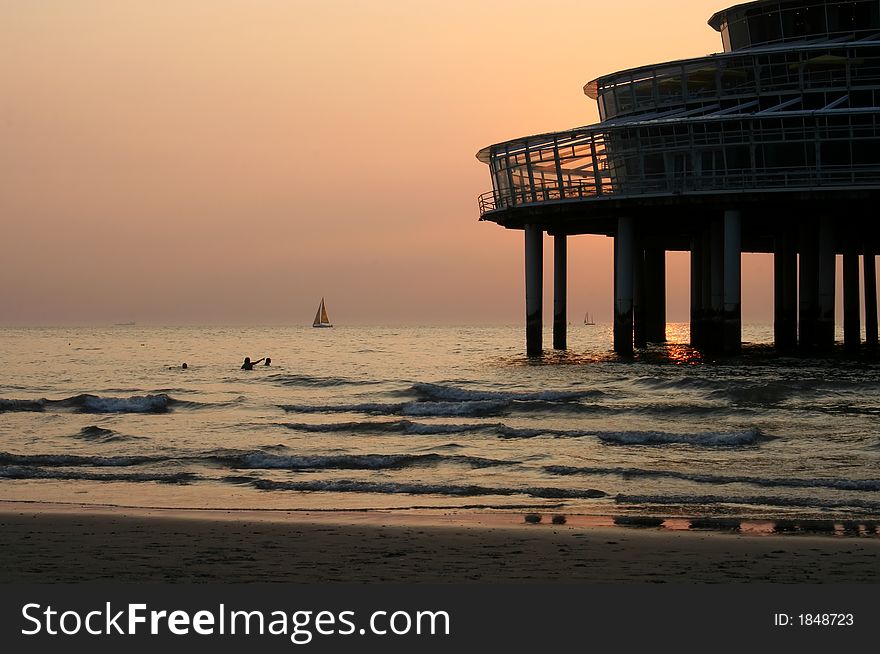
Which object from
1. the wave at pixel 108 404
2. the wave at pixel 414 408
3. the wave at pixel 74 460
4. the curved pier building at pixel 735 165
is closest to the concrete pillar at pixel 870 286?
the curved pier building at pixel 735 165

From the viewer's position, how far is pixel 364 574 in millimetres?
9281

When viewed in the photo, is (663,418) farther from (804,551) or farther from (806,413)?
(804,551)

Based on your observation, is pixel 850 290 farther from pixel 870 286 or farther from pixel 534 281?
pixel 534 281

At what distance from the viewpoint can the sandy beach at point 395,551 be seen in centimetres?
923

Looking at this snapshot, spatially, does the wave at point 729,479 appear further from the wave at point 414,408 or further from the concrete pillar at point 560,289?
the concrete pillar at point 560,289

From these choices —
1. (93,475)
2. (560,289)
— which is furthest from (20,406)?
(560,289)

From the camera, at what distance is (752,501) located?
14.3 metres

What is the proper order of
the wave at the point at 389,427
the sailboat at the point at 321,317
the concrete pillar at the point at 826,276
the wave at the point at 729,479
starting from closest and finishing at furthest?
the wave at the point at 729,479, the wave at the point at 389,427, the concrete pillar at the point at 826,276, the sailboat at the point at 321,317

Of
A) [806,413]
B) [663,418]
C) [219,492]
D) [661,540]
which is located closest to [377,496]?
[219,492]

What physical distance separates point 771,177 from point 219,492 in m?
33.1

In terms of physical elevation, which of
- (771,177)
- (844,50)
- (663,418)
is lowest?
(663,418)

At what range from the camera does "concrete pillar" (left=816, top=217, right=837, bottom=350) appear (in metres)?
45.7

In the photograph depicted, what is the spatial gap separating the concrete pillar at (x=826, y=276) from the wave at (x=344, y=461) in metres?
29.9

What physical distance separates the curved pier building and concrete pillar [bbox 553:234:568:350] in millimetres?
141
